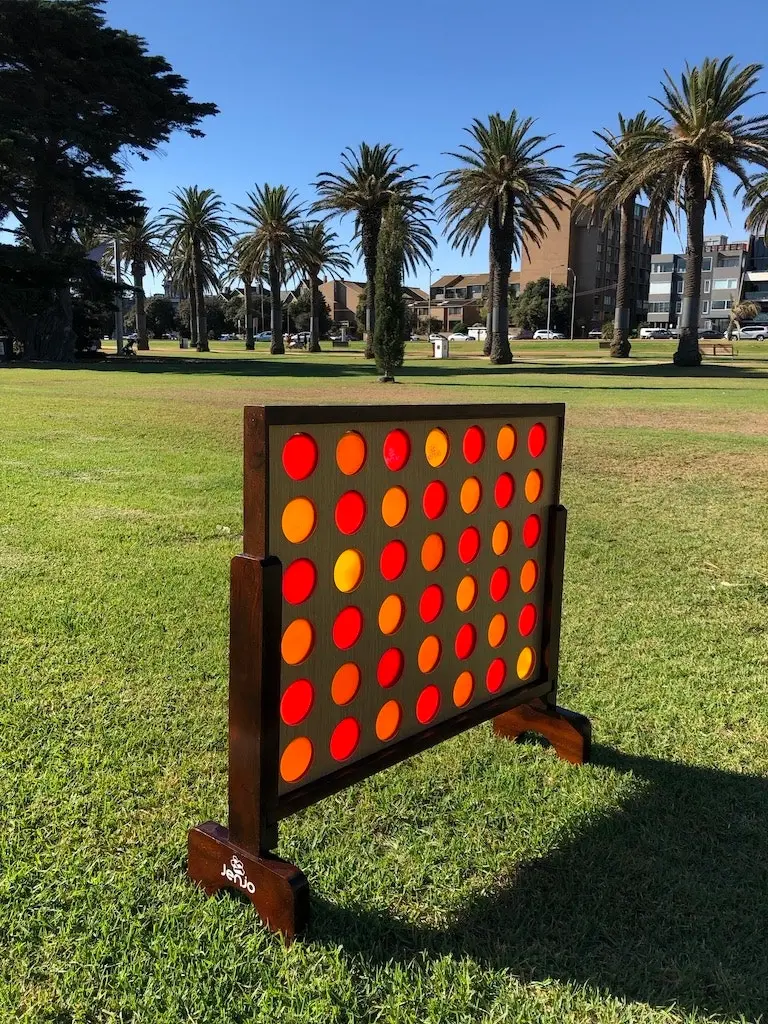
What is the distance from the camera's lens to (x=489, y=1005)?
1.87 meters

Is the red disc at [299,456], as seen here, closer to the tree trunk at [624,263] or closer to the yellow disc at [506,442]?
the yellow disc at [506,442]

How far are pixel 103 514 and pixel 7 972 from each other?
5.13m

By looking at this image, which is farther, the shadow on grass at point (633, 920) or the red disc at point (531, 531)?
the red disc at point (531, 531)

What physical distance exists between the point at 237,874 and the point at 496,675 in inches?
44.2

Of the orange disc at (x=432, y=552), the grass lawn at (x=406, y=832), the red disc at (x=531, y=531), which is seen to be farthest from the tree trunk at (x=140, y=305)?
the orange disc at (x=432, y=552)

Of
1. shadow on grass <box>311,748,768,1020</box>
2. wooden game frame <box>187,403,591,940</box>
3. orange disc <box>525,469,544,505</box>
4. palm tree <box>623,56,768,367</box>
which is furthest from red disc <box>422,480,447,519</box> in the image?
palm tree <box>623,56,768,367</box>

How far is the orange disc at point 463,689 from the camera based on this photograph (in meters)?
2.68

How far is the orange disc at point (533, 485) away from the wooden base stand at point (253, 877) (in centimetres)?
148

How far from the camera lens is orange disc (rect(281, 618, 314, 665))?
2.09 metres

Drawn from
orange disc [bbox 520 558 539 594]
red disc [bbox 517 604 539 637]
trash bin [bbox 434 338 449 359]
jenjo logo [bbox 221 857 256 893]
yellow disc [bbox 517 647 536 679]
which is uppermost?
trash bin [bbox 434 338 449 359]

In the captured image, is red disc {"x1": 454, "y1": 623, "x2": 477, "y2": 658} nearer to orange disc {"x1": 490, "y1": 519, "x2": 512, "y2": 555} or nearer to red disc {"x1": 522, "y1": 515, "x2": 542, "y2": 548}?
orange disc {"x1": 490, "y1": 519, "x2": 512, "y2": 555}

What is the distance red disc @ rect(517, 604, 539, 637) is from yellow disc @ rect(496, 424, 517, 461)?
0.60 meters

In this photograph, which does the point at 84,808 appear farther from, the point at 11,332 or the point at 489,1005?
the point at 11,332

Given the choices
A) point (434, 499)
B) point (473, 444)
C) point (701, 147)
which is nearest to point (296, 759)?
point (434, 499)
